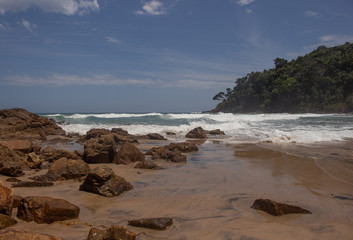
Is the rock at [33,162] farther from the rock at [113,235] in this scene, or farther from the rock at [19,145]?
the rock at [113,235]

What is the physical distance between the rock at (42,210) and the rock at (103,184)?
1.05 meters

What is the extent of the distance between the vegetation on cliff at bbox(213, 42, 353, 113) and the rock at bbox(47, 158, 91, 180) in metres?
54.8

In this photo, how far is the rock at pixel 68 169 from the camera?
5000 millimetres

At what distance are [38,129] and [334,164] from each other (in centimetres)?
1443

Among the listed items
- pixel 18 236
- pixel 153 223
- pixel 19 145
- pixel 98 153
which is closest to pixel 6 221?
pixel 18 236

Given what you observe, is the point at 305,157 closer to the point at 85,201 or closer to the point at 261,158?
the point at 261,158

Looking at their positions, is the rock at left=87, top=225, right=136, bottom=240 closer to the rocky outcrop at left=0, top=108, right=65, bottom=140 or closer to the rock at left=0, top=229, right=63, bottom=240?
the rock at left=0, top=229, right=63, bottom=240

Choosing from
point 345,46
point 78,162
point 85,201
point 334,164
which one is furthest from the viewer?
point 345,46

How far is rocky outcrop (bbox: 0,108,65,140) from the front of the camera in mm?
13569

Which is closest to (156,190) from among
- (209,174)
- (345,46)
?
(209,174)

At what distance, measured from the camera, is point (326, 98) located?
54.8m

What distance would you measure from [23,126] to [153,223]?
14.2 m

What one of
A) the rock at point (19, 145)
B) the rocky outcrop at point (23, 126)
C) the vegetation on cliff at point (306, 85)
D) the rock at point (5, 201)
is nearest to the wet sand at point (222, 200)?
the rock at point (5, 201)

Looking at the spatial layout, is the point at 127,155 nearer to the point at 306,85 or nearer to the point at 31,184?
the point at 31,184
